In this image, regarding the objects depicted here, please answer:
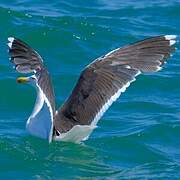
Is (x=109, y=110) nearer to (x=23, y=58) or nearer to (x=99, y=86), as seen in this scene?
(x=99, y=86)

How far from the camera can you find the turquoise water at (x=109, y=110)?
9.54 meters

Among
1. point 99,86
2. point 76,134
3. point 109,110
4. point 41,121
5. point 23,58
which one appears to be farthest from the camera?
point 109,110

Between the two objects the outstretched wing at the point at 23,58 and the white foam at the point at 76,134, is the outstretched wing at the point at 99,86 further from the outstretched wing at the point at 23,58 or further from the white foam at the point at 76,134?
the outstretched wing at the point at 23,58

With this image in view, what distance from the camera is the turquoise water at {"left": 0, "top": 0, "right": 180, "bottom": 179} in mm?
9539

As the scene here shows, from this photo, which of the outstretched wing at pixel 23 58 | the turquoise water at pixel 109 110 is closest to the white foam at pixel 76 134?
the turquoise water at pixel 109 110

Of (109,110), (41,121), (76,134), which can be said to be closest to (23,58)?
(41,121)

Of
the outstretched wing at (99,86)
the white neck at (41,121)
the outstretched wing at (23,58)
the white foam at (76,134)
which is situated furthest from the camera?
the outstretched wing at (99,86)

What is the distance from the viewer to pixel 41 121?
938 cm

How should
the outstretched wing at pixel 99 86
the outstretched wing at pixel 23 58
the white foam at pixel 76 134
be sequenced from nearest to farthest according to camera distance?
1. the white foam at pixel 76 134
2. the outstretched wing at pixel 23 58
3. the outstretched wing at pixel 99 86

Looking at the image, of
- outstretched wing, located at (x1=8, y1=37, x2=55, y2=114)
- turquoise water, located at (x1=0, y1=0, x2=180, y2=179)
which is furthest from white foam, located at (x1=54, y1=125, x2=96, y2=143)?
outstretched wing, located at (x1=8, y1=37, x2=55, y2=114)

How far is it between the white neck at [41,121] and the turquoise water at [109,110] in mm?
209

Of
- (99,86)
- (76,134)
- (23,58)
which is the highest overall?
(23,58)

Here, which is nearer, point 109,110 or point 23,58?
point 23,58

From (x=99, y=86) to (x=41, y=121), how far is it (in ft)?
3.22
